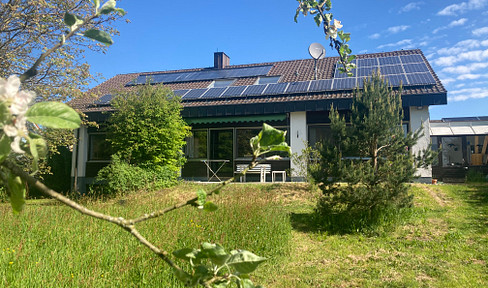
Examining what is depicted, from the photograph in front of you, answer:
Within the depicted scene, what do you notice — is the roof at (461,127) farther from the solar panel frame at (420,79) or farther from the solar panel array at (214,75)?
the solar panel array at (214,75)

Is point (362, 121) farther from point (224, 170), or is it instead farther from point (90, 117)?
point (90, 117)

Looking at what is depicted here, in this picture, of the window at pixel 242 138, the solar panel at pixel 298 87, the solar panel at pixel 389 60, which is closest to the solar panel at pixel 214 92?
the window at pixel 242 138

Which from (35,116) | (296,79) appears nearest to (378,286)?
(35,116)

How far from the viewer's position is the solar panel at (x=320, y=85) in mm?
13547

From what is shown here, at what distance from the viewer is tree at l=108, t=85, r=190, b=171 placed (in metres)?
12.1

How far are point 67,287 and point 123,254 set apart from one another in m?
1.06

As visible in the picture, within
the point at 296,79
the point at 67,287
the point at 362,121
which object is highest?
the point at 296,79

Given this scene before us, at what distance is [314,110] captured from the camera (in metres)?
13.1

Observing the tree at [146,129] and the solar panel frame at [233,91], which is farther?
the solar panel frame at [233,91]

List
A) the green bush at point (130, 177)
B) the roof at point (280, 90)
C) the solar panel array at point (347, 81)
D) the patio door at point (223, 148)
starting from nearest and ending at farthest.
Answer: the green bush at point (130, 177) → the roof at point (280, 90) → the solar panel array at point (347, 81) → the patio door at point (223, 148)

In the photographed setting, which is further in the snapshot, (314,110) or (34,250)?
(314,110)

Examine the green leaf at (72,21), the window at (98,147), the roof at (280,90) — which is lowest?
the green leaf at (72,21)

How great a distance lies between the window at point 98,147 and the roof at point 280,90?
3.97ft

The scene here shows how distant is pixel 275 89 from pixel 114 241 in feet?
34.7
